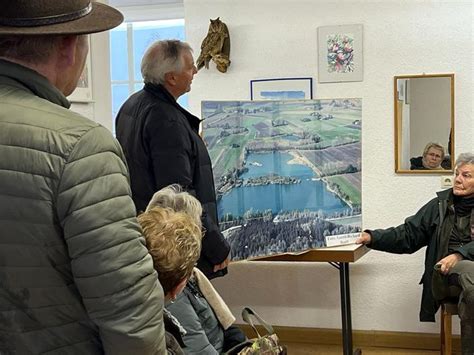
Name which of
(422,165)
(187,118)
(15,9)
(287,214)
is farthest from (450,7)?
(15,9)

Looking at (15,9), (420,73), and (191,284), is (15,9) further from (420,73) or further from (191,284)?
(420,73)

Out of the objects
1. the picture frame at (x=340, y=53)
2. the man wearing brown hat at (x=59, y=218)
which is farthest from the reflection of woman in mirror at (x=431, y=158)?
the man wearing brown hat at (x=59, y=218)

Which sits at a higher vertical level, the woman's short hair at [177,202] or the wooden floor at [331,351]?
the woman's short hair at [177,202]

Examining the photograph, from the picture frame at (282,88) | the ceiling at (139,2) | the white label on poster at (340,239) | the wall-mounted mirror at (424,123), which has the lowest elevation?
the white label on poster at (340,239)

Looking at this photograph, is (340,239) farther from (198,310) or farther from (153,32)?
(153,32)

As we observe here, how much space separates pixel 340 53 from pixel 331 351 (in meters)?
1.73

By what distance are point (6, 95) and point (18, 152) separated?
105 mm

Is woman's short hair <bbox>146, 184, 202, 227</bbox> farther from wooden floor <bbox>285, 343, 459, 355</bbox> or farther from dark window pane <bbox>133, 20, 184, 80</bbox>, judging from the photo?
dark window pane <bbox>133, 20, 184, 80</bbox>

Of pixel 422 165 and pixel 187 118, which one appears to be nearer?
pixel 187 118

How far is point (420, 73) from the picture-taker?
12.6ft

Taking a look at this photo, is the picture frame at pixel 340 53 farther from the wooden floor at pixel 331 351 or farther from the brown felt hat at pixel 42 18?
the brown felt hat at pixel 42 18

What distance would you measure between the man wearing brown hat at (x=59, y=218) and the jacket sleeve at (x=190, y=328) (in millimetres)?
939

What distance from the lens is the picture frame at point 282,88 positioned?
404cm

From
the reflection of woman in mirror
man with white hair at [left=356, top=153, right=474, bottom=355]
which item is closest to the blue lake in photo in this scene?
man with white hair at [left=356, top=153, right=474, bottom=355]
